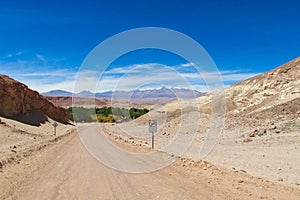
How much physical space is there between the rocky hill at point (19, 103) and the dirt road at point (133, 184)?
181 ft

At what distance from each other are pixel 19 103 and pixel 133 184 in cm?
6643

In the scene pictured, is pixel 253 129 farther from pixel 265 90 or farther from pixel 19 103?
pixel 19 103

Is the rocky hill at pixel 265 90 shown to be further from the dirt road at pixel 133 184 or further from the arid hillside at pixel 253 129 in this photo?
the dirt road at pixel 133 184

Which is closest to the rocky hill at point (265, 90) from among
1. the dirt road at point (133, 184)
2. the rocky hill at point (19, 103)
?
the dirt road at point (133, 184)

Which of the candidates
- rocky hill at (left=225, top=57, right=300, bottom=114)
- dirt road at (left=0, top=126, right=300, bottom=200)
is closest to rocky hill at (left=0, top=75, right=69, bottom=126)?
rocky hill at (left=225, top=57, right=300, bottom=114)

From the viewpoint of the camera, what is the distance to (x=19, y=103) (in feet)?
238

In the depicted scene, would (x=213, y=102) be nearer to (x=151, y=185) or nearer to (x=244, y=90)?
(x=244, y=90)

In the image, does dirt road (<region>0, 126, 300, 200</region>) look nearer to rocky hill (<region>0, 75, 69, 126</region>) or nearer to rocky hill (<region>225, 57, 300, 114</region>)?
rocky hill (<region>225, 57, 300, 114</region>)

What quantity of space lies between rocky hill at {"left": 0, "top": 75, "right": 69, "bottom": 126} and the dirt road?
55288mm

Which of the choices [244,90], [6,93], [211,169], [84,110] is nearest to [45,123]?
[6,93]

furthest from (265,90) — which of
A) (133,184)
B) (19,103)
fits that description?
(133,184)

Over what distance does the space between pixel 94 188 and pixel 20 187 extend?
7.85 ft

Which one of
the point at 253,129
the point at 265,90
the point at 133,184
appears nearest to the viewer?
the point at 133,184

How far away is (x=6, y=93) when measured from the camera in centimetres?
6831
